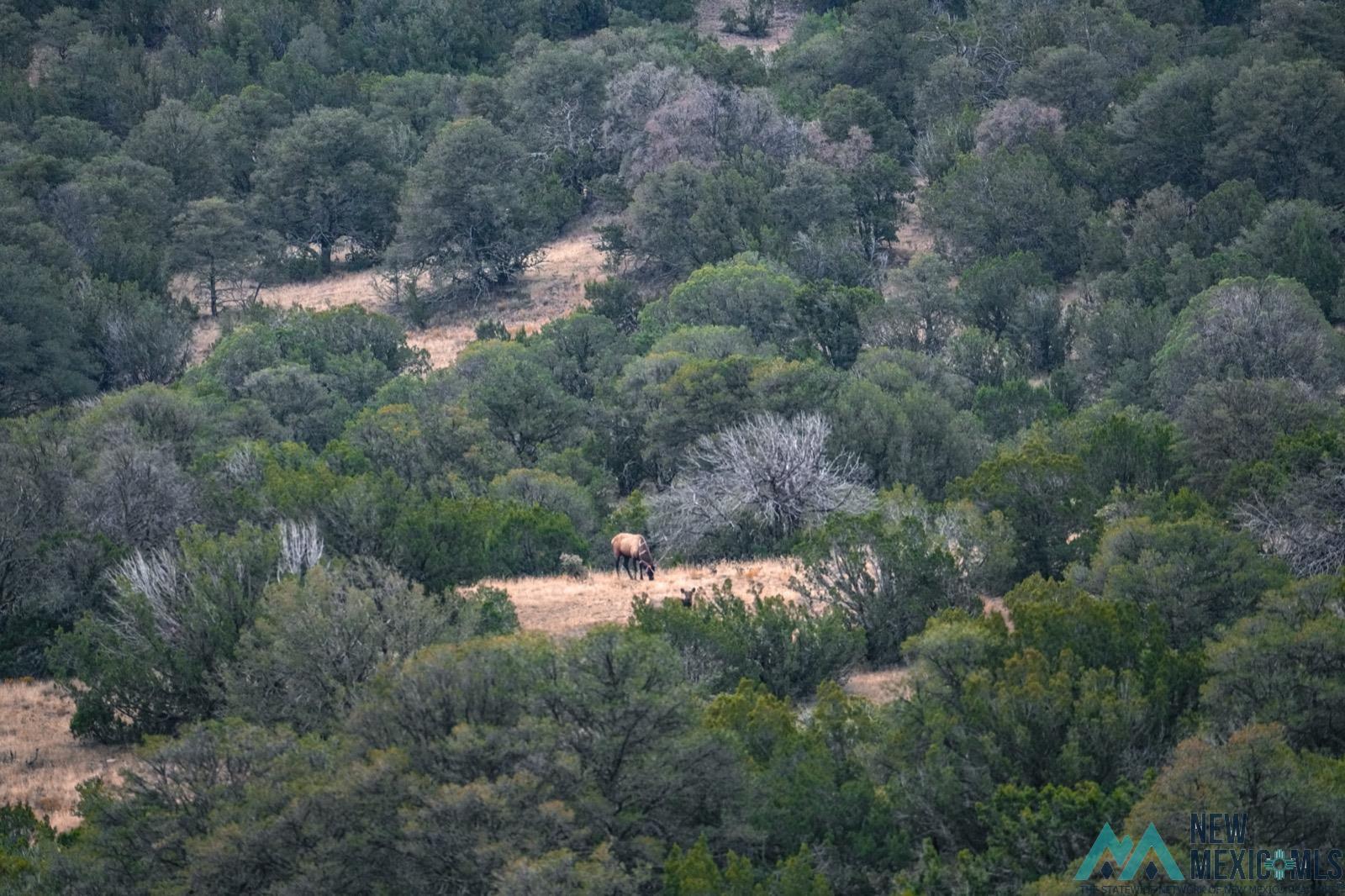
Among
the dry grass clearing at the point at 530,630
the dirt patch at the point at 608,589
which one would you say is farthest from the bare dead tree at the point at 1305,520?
the dirt patch at the point at 608,589

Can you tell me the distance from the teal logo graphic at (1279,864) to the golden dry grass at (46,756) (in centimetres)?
1335

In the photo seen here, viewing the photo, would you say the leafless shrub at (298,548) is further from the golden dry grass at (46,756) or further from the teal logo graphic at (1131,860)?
the teal logo graphic at (1131,860)

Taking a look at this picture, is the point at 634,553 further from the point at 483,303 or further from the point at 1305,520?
the point at 483,303

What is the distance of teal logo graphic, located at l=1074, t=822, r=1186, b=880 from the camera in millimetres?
19484

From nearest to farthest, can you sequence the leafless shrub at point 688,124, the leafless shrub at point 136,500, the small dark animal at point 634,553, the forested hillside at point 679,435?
the forested hillside at point 679,435 < the small dark animal at point 634,553 < the leafless shrub at point 136,500 < the leafless shrub at point 688,124

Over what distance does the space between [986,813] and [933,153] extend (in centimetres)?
5381

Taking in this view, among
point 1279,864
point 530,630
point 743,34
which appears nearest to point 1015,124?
point 743,34

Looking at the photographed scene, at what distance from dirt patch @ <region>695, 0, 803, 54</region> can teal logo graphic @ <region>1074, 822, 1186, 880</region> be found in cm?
7255

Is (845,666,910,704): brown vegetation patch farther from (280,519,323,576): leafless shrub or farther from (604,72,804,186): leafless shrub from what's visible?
(604,72,804,186): leafless shrub

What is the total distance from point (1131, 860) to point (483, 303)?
169 feet

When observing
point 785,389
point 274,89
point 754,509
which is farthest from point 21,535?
point 274,89

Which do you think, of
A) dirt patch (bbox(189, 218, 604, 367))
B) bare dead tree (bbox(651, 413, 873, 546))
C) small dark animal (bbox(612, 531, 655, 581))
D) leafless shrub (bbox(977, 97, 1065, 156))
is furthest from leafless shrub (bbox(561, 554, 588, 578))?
leafless shrub (bbox(977, 97, 1065, 156))

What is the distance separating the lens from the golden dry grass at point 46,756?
81.1 ft

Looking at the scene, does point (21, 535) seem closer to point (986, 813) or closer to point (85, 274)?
point (986, 813)
